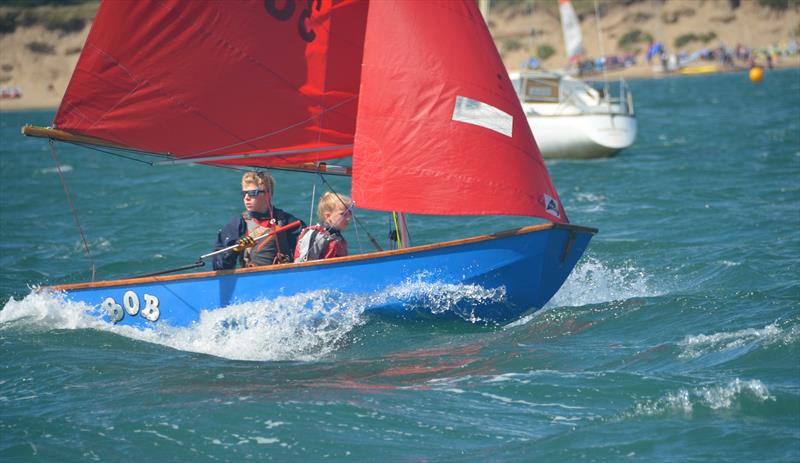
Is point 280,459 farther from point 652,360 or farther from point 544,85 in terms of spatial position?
point 544,85

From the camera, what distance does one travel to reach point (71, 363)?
8.43 meters

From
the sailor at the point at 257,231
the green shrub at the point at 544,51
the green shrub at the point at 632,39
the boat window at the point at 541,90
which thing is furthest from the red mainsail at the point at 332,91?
the green shrub at the point at 632,39

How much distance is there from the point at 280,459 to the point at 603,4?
8428cm

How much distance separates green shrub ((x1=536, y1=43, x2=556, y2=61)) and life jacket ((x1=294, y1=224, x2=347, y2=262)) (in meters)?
71.8

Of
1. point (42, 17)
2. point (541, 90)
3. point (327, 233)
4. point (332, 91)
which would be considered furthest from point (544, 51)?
point (327, 233)

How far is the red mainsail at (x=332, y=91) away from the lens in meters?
8.30

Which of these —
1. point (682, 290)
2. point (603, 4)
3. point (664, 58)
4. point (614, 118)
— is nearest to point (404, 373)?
point (682, 290)

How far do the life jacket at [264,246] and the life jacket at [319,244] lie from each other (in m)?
0.29

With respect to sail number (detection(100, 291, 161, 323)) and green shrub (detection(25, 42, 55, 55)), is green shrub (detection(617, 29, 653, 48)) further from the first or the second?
sail number (detection(100, 291, 161, 323))

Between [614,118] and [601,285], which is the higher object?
[614,118]

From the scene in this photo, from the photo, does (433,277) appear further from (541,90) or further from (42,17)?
(42,17)

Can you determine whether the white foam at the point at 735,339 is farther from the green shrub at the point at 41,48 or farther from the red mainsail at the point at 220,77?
the green shrub at the point at 41,48

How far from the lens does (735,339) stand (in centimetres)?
786

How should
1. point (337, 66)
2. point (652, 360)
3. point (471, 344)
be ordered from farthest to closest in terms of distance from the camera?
1. point (337, 66)
2. point (471, 344)
3. point (652, 360)
